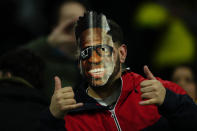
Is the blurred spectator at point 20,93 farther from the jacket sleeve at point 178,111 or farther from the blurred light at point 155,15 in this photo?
the blurred light at point 155,15

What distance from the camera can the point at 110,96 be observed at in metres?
0.79

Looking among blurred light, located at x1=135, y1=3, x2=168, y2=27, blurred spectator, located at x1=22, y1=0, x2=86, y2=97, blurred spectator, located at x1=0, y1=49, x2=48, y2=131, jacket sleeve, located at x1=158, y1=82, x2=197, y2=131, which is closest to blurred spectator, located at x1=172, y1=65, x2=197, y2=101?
jacket sleeve, located at x1=158, y1=82, x2=197, y2=131

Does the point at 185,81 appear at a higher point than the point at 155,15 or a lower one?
lower

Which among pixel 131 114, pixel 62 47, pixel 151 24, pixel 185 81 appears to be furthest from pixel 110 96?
pixel 151 24

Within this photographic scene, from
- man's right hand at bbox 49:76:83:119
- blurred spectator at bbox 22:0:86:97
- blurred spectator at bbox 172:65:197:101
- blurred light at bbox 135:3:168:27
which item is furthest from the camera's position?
blurred light at bbox 135:3:168:27

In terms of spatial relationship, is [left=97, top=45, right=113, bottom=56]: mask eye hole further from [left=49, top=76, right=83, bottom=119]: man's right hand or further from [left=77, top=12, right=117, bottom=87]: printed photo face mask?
[left=49, top=76, right=83, bottom=119]: man's right hand

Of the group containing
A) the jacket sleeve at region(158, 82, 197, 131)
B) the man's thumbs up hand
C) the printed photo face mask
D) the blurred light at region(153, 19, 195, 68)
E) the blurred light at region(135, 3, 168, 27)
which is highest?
the blurred light at region(135, 3, 168, 27)

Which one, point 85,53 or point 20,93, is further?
point 20,93

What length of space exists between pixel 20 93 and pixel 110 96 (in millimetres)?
380

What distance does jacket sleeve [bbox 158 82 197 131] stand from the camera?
74 cm

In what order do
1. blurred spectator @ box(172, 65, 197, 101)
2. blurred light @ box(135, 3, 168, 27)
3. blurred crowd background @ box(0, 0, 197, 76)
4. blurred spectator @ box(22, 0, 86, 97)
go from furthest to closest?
blurred light @ box(135, 3, 168, 27) → blurred crowd background @ box(0, 0, 197, 76) → blurred spectator @ box(22, 0, 86, 97) → blurred spectator @ box(172, 65, 197, 101)

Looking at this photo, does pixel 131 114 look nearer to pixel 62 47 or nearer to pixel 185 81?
pixel 185 81

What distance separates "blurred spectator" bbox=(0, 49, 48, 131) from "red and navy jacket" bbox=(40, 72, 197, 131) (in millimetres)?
205

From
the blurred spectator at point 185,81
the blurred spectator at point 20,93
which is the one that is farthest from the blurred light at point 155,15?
the blurred spectator at point 20,93
